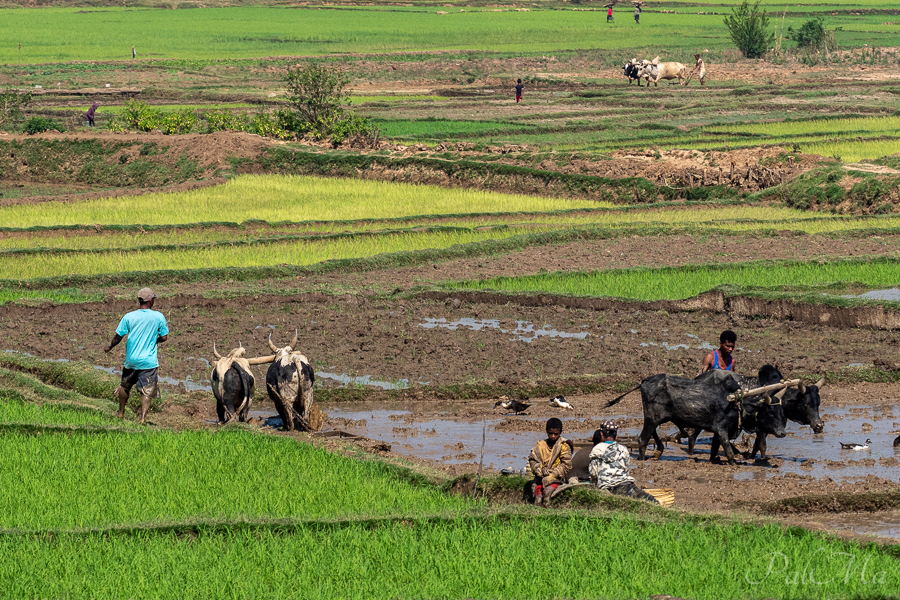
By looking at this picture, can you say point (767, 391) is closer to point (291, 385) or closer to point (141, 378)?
point (291, 385)

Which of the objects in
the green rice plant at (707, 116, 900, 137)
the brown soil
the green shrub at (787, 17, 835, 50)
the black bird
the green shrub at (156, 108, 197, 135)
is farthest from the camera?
the green shrub at (787, 17, 835, 50)

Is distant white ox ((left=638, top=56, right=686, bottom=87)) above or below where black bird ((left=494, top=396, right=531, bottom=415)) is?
above

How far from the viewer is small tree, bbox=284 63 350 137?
34.8 meters

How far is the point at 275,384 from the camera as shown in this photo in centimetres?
1109

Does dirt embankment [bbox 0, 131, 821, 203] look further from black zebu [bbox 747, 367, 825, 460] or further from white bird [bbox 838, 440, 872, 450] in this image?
black zebu [bbox 747, 367, 825, 460]

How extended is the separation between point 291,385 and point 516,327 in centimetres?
555

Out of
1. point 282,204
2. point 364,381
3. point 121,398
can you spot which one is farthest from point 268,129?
point 121,398

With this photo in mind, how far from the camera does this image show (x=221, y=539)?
7.65m

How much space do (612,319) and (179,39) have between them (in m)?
65.2

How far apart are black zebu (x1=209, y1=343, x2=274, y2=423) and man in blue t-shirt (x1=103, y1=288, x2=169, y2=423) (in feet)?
A: 1.97

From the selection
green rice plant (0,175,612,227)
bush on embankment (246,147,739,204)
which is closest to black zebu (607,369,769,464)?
green rice plant (0,175,612,227)

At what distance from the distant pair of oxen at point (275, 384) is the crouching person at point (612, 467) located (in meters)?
3.40

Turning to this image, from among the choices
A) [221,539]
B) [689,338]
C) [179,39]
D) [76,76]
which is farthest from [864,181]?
[179,39]

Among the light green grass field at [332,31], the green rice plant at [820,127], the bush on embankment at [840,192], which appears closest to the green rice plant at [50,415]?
the bush on embankment at [840,192]
